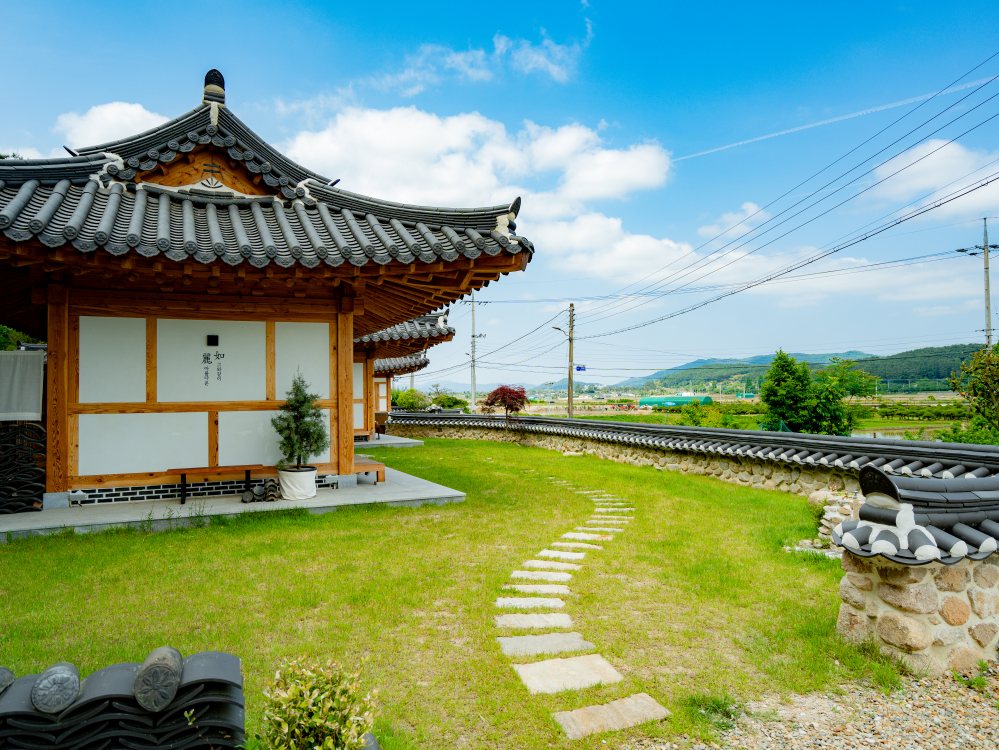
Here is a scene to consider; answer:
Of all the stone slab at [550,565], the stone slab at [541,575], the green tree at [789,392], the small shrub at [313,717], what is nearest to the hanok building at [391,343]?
the green tree at [789,392]

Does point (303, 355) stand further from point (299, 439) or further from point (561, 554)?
point (561, 554)

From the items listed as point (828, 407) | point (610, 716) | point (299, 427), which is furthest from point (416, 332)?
point (610, 716)

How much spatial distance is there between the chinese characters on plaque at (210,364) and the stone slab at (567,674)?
602cm

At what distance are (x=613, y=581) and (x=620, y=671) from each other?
5.18 feet

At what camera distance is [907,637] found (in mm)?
3176

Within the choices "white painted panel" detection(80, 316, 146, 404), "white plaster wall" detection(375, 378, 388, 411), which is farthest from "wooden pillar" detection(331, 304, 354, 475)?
→ "white plaster wall" detection(375, 378, 388, 411)

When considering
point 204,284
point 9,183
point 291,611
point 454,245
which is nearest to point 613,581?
point 291,611

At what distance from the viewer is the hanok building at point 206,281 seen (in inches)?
253

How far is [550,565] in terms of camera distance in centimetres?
516

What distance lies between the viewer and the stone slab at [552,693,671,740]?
8.71 ft

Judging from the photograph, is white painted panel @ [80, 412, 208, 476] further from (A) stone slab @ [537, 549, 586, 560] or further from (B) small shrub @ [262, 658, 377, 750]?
(B) small shrub @ [262, 658, 377, 750]

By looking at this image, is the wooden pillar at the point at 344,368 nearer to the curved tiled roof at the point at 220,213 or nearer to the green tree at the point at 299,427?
the green tree at the point at 299,427

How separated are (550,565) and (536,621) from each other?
1295 millimetres

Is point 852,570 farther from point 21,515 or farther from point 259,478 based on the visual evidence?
point 21,515
